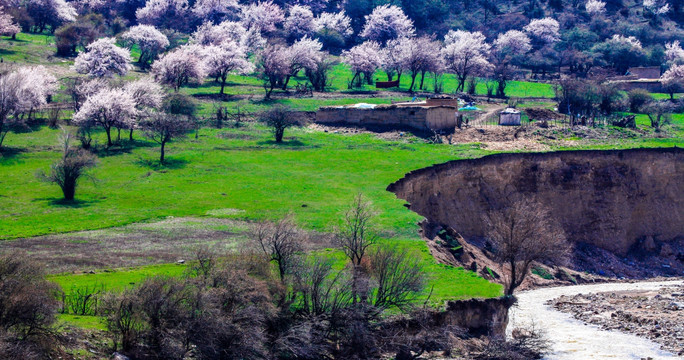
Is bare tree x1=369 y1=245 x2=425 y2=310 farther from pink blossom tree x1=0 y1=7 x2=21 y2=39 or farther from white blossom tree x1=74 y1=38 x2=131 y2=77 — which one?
pink blossom tree x1=0 y1=7 x2=21 y2=39

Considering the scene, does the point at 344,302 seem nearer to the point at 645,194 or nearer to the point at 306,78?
the point at 645,194

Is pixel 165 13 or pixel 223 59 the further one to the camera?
pixel 165 13

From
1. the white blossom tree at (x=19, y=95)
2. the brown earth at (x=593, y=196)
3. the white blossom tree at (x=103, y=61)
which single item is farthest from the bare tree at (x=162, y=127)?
the brown earth at (x=593, y=196)

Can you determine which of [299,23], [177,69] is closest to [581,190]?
[177,69]

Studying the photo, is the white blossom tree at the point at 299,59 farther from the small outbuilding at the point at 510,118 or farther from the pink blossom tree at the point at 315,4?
the pink blossom tree at the point at 315,4

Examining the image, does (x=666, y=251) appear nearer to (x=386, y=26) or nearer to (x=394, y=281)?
(x=394, y=281)

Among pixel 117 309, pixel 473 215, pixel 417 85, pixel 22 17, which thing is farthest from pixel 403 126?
pixel 22 17
